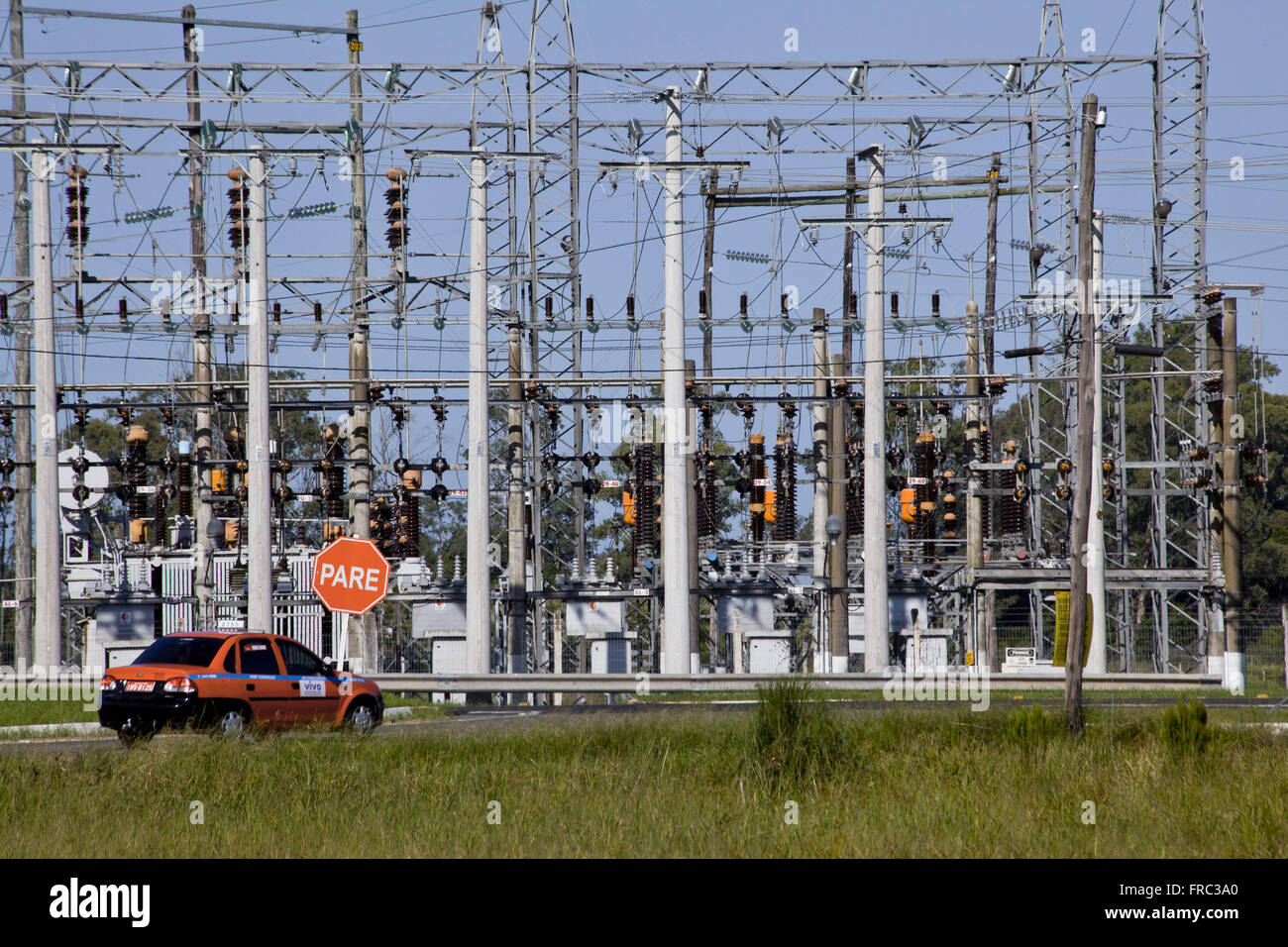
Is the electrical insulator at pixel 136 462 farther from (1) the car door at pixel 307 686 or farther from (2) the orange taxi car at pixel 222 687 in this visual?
(2) the orange taxi car at pixel 222 687

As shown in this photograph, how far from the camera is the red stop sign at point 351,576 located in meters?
19.7

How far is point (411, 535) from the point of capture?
3569cm

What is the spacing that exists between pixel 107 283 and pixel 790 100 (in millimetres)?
17507

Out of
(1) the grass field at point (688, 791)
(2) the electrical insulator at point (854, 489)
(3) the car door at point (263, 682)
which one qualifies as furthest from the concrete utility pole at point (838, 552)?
(3) the car door at point (263, 682)

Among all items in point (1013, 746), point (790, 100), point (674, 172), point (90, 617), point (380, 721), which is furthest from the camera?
point (90, 617)

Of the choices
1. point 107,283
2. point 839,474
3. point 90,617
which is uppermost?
point 107,283

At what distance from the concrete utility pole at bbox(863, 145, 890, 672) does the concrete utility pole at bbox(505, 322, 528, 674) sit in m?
7.65

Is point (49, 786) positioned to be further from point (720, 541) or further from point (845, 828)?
point (720, 541)

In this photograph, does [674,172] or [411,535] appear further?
[411,535]

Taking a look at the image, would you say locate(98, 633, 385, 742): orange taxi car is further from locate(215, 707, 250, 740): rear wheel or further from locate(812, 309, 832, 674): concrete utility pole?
locate(812, 309, 832, 674): concrete utility pole

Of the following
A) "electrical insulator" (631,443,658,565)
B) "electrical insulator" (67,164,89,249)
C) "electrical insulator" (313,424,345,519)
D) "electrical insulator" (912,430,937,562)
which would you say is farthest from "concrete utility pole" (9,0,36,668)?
"electrical insulator" (912,430,937,562)

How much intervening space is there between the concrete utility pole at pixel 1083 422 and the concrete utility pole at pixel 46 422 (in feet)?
68.1
